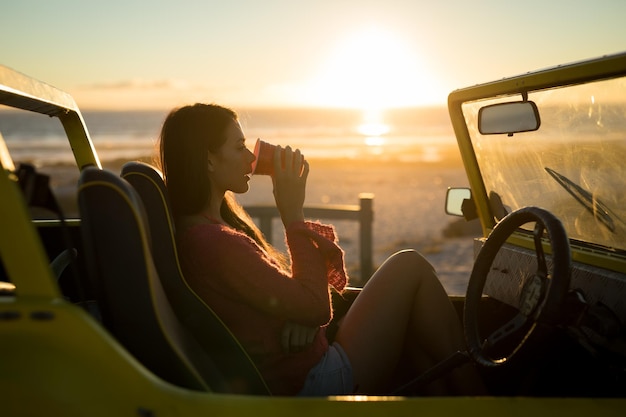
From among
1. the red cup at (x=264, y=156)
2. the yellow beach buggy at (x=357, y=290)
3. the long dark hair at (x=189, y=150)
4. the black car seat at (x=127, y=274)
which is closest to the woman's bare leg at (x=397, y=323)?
the yellow beach buggy at (x=357, y=290)

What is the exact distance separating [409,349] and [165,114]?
139 centimetres

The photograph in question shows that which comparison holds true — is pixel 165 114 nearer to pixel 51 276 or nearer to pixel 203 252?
pixel 203 252

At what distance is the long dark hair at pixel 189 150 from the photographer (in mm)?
2797

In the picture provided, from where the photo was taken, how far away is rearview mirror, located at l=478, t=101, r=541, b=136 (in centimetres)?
299

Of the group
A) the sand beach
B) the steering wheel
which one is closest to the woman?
the steering wheel

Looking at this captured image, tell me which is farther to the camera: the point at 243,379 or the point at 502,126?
the point at 502,126

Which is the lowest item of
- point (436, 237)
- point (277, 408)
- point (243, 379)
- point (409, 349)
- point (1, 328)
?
point (436, 237)

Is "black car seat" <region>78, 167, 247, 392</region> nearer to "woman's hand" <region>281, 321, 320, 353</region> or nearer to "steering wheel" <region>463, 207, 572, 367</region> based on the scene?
"woman's hand" <region>281, 321, 320, 353</region>

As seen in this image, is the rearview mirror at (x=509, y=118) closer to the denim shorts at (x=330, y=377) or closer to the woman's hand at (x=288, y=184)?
the woman's hand at (x=288, y=184)

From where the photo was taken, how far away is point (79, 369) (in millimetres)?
1821

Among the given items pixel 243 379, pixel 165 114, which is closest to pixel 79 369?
pixel 243 379

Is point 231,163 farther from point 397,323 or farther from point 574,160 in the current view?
point 574,160

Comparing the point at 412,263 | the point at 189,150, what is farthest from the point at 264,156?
the point at 412,263

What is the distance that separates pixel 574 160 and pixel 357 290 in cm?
120
